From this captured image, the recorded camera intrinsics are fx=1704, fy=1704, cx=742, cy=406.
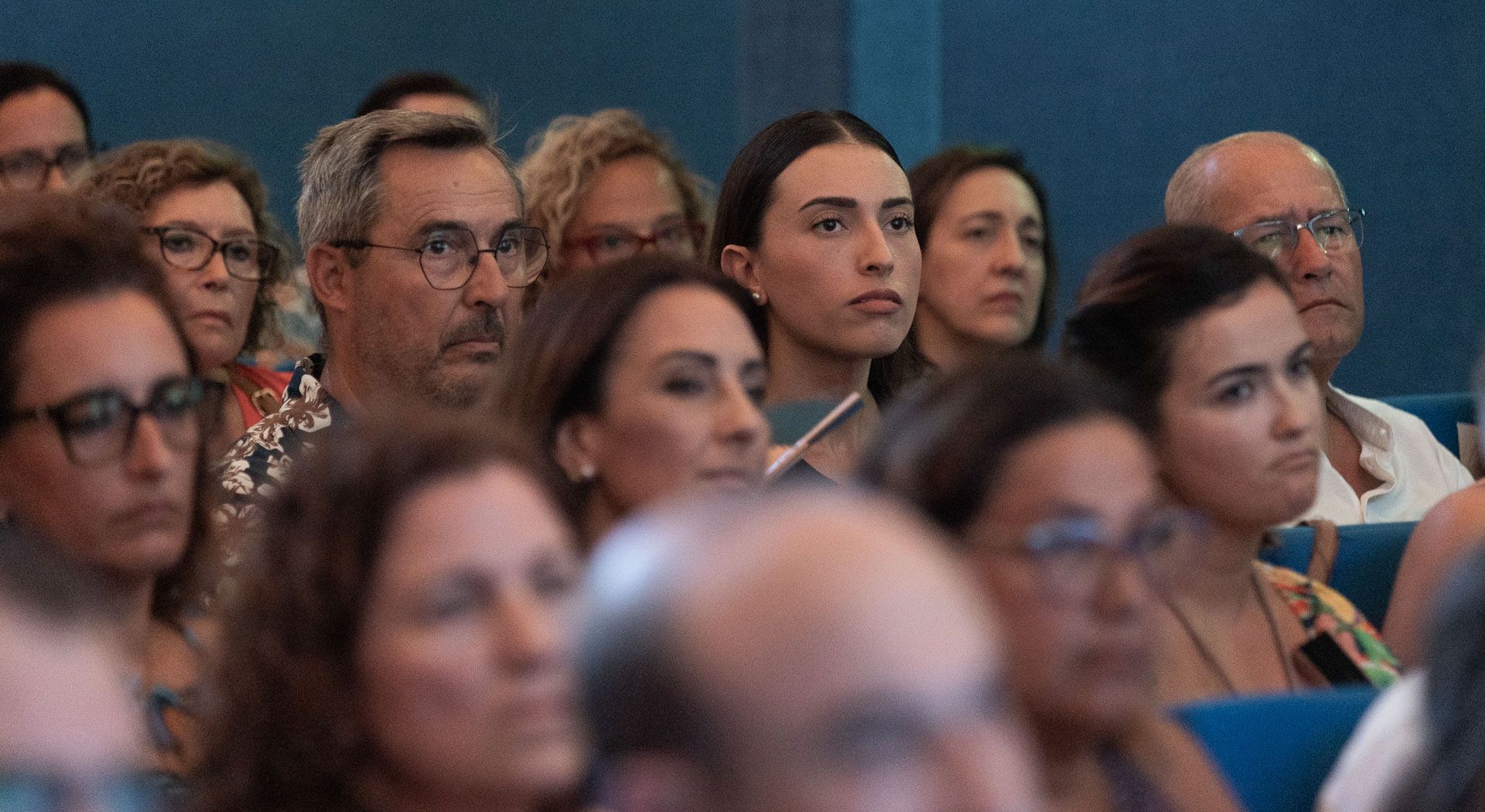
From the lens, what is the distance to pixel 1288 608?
1940 mm

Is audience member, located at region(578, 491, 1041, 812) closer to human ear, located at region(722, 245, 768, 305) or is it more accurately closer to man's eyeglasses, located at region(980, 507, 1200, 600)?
man's eyeglasses, located at region(980, 507, 1200, 600)

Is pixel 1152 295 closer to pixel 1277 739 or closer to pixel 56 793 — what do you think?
pixel 1277 739

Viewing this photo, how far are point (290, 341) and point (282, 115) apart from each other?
Answer: 1498mm

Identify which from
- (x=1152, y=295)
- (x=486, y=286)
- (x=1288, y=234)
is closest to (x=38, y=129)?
(x=486, y=286)

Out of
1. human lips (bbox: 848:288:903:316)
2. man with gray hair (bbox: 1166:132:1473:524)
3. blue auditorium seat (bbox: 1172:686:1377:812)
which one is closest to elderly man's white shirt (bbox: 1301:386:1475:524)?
man with gray hair (bbox: 1166:132:1473:524)

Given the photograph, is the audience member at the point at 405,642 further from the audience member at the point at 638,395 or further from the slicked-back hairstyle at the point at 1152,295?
the slicked-back hairstyle at the point at 1152,295

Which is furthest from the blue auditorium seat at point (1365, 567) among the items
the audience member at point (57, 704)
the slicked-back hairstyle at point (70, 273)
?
the audience member at point (57, 704)

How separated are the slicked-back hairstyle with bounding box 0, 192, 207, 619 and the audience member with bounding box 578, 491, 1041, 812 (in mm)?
1068

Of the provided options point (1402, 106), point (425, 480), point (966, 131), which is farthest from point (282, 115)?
point (425, 480)

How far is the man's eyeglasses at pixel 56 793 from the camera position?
0.83 m

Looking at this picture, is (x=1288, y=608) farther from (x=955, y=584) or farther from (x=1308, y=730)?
(x=955, y=584)

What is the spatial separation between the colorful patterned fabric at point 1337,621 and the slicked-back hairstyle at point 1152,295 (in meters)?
0.26

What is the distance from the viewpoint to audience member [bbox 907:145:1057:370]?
3121 millimetres

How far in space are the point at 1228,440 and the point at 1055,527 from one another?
2.43ft
